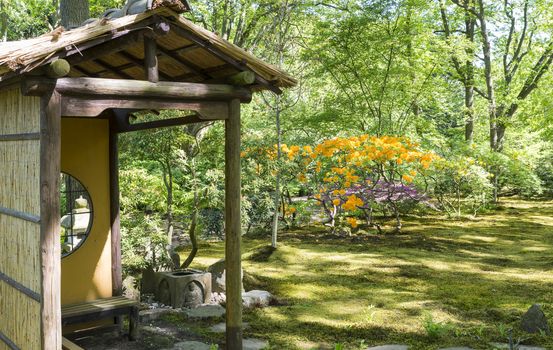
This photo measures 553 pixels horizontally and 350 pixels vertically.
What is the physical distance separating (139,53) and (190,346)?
294 centimetres

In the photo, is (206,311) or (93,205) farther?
(206,311)

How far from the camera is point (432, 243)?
Answer: 1084cm

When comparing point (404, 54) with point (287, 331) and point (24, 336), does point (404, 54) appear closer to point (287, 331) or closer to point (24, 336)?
point (287, 331)

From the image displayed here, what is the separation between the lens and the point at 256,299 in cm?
704

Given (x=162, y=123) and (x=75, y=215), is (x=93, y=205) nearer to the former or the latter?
(x=75, y=215)

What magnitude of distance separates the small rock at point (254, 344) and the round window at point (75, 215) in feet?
7.20

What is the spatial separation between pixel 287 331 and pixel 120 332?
1946 mm

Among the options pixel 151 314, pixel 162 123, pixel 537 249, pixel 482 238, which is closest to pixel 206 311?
pixel 151 314

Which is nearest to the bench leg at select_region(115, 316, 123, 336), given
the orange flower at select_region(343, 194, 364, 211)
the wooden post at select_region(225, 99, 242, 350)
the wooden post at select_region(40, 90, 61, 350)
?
the wooden post at select_region(225, 99, 242, 350)

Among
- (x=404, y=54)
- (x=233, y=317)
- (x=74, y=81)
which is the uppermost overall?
(x=404, y=54)

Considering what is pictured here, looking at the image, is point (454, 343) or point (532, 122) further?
point (532, 122)

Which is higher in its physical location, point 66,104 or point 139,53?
point 139,53

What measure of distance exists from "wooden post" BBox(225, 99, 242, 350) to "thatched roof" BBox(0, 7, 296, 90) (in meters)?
0.42

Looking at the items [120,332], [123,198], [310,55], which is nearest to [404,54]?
[310,55]
